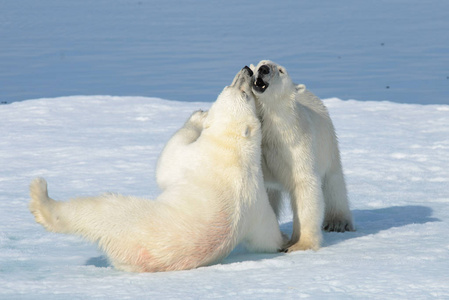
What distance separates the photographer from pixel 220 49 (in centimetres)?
1866

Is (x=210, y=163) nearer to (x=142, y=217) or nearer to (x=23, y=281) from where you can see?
(x=142, y=217)

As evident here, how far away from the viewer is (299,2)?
31562 mm

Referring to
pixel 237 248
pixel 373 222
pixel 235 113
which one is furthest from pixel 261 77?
pixel 373 222

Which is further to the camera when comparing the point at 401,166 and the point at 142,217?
the point at 401,166

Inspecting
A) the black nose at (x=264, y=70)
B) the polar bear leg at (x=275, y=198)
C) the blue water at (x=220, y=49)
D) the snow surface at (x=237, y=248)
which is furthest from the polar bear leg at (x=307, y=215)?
the blue water at (x=220, y=49)

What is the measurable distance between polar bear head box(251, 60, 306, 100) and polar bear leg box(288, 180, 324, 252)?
1.70 ft

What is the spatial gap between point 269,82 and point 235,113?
1.10 feet

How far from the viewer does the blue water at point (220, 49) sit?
46.5 ft

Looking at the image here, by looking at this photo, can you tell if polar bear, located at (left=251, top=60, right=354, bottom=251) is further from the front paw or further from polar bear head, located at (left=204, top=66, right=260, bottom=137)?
the front paw

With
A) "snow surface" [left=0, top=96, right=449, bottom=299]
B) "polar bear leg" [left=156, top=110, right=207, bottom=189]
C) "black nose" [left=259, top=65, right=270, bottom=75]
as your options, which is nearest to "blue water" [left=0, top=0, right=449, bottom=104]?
"snow surface" [left=0, top=96, right=449, bottom=299]

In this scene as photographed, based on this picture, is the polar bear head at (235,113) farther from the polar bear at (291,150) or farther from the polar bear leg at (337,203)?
the polar bear leg at (337,203)

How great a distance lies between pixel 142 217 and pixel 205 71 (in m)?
12.1

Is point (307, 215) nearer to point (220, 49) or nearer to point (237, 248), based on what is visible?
point (237, 248)

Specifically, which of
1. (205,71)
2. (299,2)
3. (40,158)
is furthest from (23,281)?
(299,2)
